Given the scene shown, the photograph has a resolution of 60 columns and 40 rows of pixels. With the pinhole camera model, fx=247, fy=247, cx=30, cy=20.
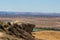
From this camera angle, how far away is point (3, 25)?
14453mm

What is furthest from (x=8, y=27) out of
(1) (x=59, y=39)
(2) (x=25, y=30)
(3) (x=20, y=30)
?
(1) (x=59, y=39)

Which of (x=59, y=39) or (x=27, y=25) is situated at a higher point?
(x=27, y=25)

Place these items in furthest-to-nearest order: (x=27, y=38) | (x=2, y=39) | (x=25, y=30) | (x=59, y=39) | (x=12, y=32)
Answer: (x=59, y=39) < (x=25, y=30) < (x=27, y=38) < (x=12, y=32) < (x=2, y=39)

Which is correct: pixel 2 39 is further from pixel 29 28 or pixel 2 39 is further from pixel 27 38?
pixel 29 28

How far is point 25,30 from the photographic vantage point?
17.2 meters

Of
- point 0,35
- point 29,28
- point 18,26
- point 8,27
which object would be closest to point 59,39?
point 29,28

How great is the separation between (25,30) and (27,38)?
71.8 inches

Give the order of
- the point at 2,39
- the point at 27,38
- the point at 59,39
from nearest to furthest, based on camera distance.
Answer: the point at 2,39
the point at 27,38
the point at 59,39

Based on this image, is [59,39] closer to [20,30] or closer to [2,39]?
[20,30]

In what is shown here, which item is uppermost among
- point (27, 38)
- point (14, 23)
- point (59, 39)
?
Answer: point (14, 23)

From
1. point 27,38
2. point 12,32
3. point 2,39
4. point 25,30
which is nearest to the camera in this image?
point 2,39

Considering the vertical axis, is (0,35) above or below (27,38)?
above

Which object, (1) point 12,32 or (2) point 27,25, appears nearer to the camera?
(1) point 12,32

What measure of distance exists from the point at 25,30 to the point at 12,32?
2.96 m
